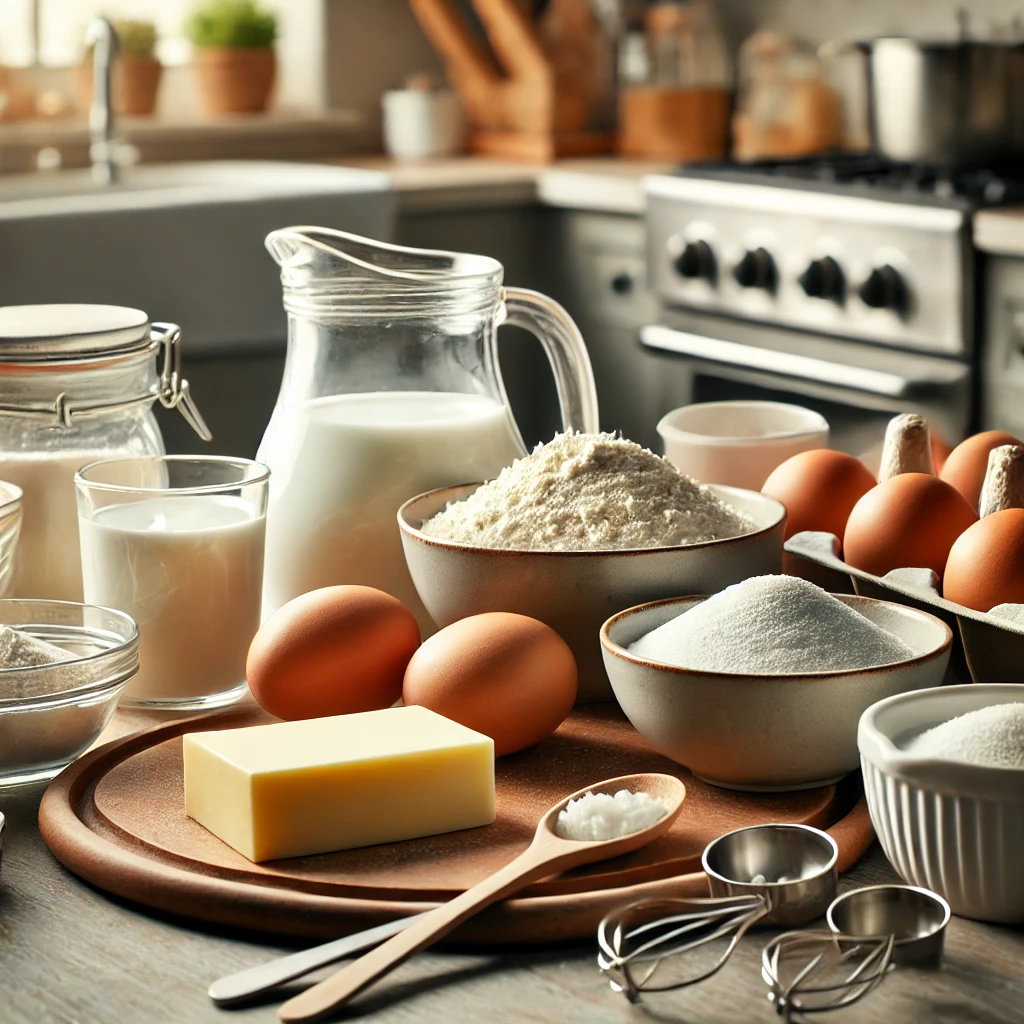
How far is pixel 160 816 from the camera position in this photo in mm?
768

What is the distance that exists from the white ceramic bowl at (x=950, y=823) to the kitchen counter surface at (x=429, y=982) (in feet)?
0.06

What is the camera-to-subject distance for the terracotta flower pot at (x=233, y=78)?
353cm

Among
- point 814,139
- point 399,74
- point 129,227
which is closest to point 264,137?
point 399,74

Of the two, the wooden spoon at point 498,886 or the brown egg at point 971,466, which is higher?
the brown egg at point 971,466

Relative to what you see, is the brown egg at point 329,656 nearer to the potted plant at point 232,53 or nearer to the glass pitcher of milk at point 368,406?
the glass pitcher of milk at point 368,406

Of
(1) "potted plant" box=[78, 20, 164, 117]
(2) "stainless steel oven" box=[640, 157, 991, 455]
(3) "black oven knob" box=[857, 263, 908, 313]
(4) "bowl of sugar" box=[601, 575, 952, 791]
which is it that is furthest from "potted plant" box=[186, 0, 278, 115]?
(4) "bowl of sugar" box=[601, 575, 952, 791]

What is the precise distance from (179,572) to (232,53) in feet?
9.38

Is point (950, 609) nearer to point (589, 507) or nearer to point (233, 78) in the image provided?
point (589, 507)

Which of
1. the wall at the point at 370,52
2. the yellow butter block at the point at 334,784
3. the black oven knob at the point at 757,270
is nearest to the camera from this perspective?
the yellow butter block at the point at 334,784

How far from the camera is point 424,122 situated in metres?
3.55

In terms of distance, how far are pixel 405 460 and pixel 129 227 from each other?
1.84m

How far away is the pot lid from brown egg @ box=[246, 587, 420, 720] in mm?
224

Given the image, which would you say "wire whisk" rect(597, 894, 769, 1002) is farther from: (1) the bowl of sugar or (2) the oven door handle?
(2) the oven door handle

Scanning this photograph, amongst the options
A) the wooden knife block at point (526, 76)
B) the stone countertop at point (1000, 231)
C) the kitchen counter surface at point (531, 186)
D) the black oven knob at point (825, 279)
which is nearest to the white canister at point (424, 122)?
the wooden knife block at point (526, 76)
